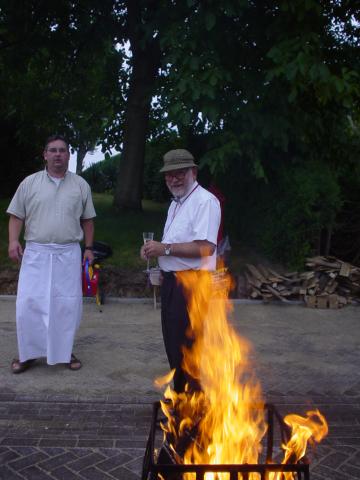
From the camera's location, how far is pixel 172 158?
12.6 ft

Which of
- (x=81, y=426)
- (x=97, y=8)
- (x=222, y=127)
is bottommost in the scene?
(x=81, y=426)

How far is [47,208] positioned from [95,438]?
2222 mm

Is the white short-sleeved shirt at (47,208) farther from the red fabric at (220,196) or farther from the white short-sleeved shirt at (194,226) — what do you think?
the red fabric at (220,196)

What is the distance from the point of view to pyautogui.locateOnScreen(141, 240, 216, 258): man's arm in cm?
373

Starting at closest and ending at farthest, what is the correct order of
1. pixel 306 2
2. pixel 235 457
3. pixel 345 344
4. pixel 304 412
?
pixel 235 457
pixel 304 412
pixel 345 344
pixel 306 2

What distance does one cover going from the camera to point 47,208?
530 cm

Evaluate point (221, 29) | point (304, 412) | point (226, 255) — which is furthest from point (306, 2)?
point (304, 412)

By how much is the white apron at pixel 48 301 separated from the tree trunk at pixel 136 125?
7.18 m

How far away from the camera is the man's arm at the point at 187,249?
147 inches

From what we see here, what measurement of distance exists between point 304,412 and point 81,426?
1831mm

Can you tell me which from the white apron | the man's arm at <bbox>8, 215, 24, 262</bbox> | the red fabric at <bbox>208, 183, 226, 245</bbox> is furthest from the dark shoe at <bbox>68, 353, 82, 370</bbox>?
the red fabric at <bbox>208, 183, 226, 245</bbox>

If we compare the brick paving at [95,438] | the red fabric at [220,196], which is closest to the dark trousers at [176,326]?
the brick paving at [95,438]

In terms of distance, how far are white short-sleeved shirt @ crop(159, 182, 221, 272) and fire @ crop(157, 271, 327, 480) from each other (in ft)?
0.25

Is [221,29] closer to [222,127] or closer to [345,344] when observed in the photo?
[222,127]
